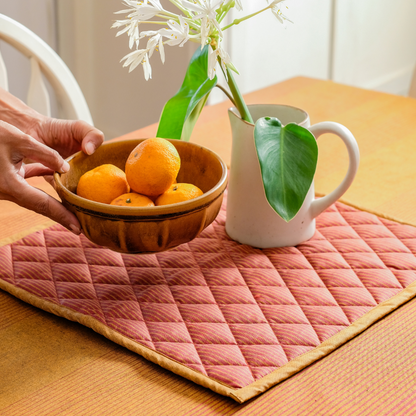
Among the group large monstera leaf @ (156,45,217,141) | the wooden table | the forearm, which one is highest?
large monstera leaf @ (156,45,217,141)

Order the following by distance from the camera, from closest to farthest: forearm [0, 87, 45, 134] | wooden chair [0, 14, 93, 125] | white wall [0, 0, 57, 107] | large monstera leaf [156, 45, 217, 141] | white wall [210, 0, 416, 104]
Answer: large monstera leaf [156, 45, 217, 141] < forearm [0, 87, 45, 134] < wooden chair [0, 14, 93, 125] < white wall [0, 0, 57, 107] < white wall [210, 0, 416, 104]

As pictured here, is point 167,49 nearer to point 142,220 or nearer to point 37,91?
point 37,91

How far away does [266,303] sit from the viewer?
62 cm

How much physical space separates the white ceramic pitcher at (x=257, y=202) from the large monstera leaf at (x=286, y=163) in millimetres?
78

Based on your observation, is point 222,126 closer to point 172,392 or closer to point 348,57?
point 172,392

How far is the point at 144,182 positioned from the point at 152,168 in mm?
20

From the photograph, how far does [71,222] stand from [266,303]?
25cm

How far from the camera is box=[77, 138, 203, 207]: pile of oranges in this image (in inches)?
24.1

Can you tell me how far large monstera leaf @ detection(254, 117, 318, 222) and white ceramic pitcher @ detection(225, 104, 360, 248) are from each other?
0.08 m

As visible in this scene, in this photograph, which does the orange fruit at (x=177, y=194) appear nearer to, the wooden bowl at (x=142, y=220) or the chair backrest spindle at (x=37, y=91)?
the wooden bowl at (x=142, y=220)

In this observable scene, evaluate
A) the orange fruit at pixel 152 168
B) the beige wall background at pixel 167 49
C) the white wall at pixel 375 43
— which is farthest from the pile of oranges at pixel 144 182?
the white wall at pixel 375 43

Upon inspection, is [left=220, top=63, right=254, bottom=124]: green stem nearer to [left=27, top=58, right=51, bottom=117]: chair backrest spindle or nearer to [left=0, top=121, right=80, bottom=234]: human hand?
[left=0, top=121, right=80, bottom=234]: human hand

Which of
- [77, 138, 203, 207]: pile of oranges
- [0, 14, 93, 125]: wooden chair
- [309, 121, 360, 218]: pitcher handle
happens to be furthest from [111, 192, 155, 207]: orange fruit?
[0, 14, 93, 125]: wooden chair

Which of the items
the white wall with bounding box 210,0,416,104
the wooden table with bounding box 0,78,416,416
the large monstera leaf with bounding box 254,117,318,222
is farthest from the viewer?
the white wall with bounding box 210,0,416,104
